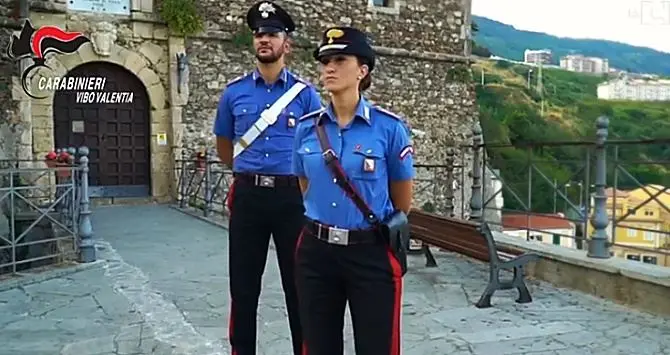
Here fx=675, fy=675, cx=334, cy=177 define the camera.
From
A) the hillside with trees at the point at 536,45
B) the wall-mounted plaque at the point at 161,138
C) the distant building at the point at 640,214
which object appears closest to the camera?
the distant building at the point at 640,214

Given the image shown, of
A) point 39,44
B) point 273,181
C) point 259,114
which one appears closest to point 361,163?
point 273,181

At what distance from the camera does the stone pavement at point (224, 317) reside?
381cm

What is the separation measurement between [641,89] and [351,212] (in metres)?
32.2

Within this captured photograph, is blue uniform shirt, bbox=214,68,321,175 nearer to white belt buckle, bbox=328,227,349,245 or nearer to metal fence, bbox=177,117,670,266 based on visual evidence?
white belt buckle, bbox=328,227,349,245

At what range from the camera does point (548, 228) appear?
23.9ft

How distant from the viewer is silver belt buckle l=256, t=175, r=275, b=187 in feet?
9.80

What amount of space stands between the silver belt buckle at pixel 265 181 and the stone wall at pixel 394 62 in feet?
32.7

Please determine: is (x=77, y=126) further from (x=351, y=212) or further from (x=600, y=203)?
(x=351, y=212)

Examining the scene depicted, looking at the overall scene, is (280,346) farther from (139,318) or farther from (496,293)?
(496,293)

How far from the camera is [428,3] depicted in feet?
53.5

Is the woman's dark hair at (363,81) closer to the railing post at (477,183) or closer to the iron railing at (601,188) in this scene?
the iron railing at (601,188)

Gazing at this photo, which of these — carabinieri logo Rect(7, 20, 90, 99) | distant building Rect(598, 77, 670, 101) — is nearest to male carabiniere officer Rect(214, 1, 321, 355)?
carabinieri logo Rect(7, 20, 90, 99)

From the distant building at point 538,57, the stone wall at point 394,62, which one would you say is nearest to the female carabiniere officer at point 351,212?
the stone wall at point 394,62

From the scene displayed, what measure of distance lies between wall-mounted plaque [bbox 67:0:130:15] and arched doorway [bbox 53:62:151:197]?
923 millimetres
